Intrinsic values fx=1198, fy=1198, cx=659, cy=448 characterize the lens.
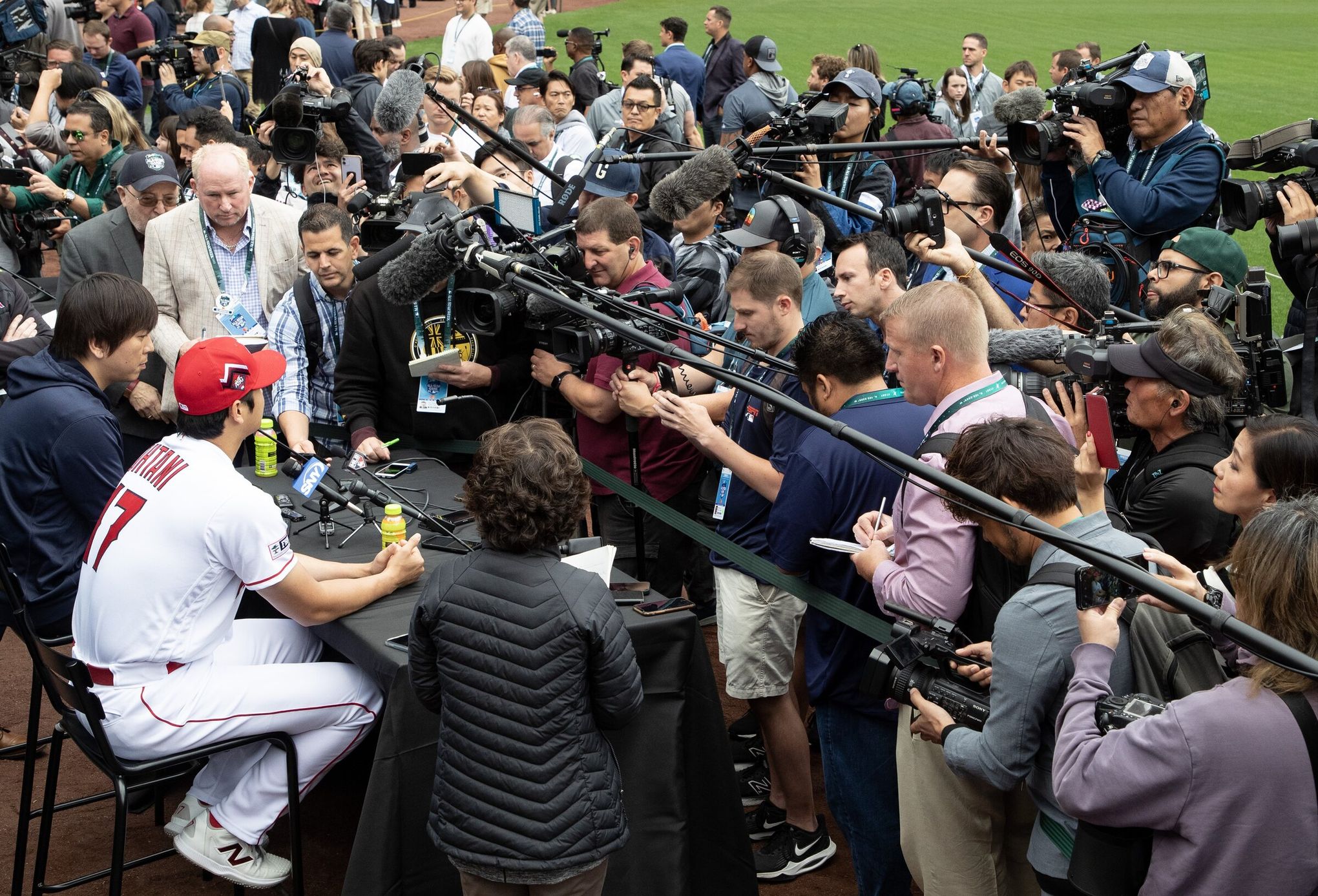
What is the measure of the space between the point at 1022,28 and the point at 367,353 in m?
36.4

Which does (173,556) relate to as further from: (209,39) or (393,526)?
(209,39)

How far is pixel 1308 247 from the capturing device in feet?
12.9

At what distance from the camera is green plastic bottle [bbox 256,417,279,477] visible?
5152 millimetres

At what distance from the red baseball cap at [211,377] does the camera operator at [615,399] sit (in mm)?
1589

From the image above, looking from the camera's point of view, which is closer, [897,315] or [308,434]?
[897,315]

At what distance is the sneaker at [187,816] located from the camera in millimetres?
3965

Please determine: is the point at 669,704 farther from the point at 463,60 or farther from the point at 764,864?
the point at 463,60

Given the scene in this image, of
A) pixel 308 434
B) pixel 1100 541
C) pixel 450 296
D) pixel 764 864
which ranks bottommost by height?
A: pixel 764 864

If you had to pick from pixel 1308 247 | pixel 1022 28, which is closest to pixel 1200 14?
pixel 1022 28

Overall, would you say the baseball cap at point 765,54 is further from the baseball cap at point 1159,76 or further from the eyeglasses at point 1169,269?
the eyeglasses at point 1169,269

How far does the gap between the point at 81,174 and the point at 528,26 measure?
7.34m

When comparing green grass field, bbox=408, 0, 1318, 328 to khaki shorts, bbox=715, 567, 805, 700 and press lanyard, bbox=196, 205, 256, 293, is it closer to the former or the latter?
press lanyard, bbox=196, 205, 256, 293

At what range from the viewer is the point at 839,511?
378 cm

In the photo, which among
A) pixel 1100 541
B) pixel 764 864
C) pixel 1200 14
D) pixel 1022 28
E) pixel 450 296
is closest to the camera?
pixel 1100 541
